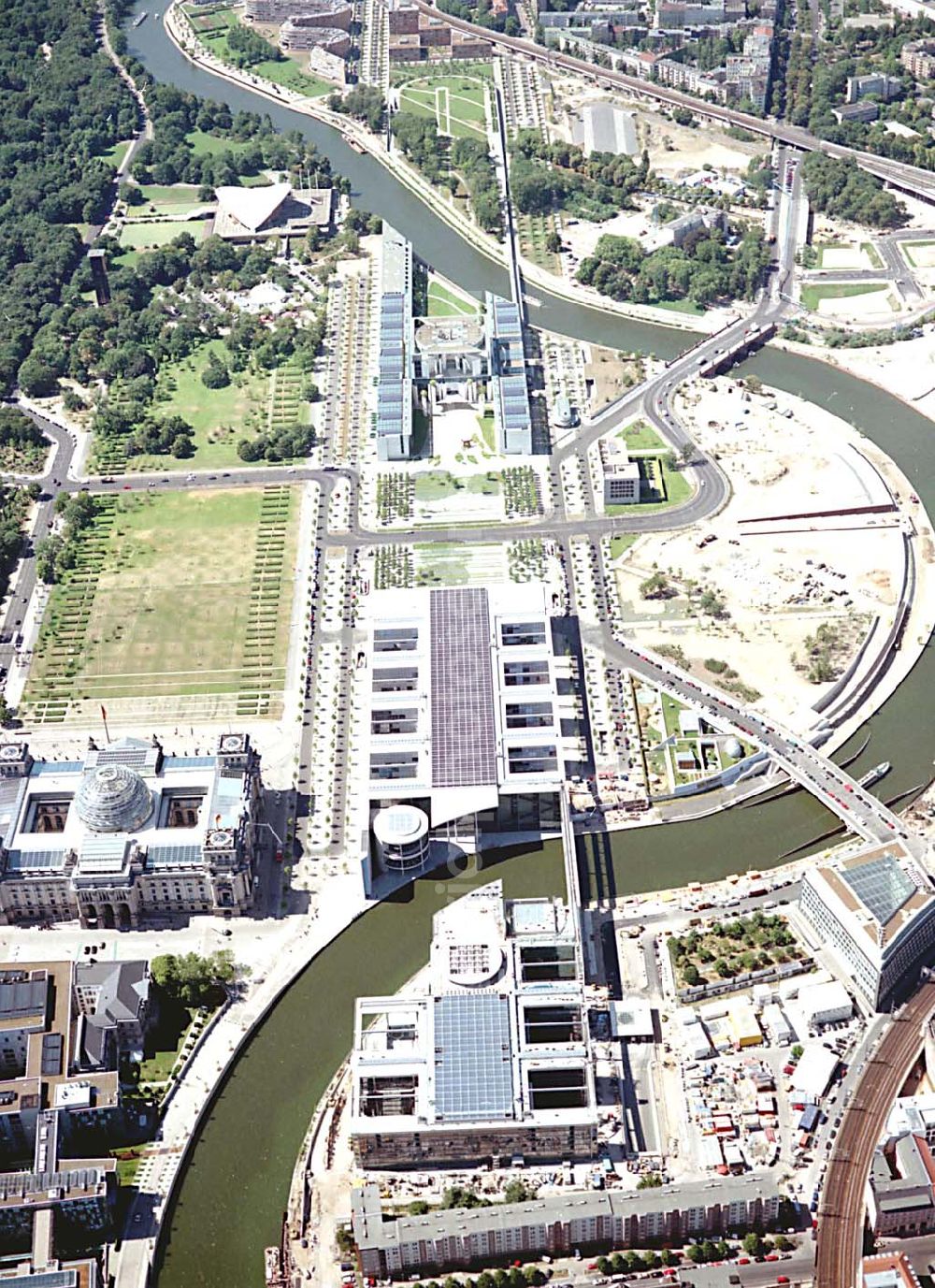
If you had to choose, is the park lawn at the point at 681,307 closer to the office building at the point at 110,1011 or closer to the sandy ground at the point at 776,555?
the sandy ground at the point at 776,555

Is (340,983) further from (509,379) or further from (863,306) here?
(863,306)

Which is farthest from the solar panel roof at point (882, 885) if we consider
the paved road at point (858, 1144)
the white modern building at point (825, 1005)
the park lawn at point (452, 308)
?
the park lawn at point (452, 308)

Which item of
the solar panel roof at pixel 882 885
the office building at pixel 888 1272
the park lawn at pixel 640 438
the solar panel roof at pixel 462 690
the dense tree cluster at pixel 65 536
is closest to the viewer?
the office building at pixel 888 1272

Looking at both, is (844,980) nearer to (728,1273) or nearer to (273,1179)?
(728,1273)

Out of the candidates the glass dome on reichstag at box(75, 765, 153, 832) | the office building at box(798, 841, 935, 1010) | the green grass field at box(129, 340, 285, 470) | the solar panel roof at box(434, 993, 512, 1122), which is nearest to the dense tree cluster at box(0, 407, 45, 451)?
the green grass field at box(129, 340, 285, 470)

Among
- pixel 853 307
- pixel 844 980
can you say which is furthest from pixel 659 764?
pixel 853 307

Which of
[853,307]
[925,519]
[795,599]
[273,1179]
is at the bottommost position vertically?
[273,1179]

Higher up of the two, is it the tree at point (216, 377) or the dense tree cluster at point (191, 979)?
the tree at point (216, 377)
